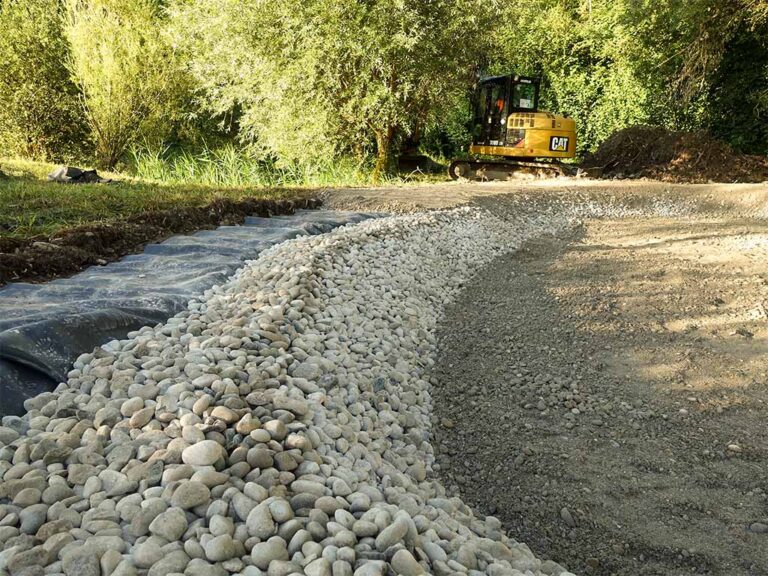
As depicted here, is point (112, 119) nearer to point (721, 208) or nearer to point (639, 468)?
point (721, 208)

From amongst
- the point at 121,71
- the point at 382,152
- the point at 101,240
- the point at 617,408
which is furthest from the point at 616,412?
the point at 121,71

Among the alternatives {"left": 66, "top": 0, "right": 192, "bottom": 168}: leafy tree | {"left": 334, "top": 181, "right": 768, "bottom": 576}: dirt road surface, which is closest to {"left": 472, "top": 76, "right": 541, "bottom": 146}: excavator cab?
{"left": 66, "top": 0, "right": 192, "bottom": 168}: leafy tree

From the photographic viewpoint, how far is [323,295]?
3471mm

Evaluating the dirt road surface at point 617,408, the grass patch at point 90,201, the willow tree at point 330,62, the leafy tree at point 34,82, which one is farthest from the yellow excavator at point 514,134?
the leafy tree at point 34,82

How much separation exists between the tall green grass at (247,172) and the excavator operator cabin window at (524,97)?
3.06m

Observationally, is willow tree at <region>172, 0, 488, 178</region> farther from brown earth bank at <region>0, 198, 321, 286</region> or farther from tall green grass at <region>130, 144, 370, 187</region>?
brown earth bank at <region>0, 198, 321, 286</region>

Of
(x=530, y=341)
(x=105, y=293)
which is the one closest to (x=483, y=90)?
(x=530, y=341)

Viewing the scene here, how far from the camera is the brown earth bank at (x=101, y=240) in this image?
3.62 meters

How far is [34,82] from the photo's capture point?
483 inches

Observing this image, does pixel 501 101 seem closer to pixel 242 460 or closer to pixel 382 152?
pixel 382 152

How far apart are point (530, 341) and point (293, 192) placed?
456 centimetres

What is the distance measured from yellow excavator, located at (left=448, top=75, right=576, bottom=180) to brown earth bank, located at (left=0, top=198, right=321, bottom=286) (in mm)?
6626

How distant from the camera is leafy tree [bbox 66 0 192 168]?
11.2m

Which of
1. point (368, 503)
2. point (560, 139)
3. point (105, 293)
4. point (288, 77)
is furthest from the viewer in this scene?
point (560, 139)
